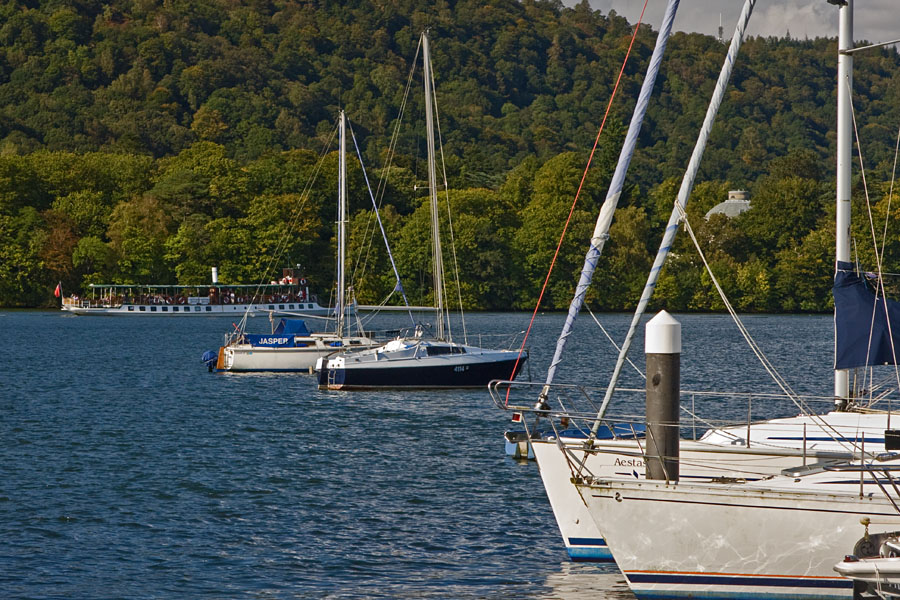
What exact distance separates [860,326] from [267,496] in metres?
13.0

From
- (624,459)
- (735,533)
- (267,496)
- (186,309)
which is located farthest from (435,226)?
(186,309)

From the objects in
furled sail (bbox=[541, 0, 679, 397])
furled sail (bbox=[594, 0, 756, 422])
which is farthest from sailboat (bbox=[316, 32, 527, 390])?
furled sail (bbox=[594, 0, 756, 422])

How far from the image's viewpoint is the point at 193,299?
480 ft

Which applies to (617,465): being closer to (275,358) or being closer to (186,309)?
(275,358)

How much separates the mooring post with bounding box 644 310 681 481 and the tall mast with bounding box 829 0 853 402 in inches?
336

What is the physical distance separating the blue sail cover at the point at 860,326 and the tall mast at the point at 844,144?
50cm

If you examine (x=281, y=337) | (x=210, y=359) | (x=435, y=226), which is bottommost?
(x=210, y=359)

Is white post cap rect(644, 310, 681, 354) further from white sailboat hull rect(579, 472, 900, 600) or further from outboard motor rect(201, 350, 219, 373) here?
outboard motor rect(201, 350, 219, 373)

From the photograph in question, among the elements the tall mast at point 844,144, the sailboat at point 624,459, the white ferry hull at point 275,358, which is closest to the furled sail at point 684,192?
the sailboat at point 624,459

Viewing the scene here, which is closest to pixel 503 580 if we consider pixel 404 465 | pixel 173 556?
pixel 173 556

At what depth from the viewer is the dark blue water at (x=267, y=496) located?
20.4 m

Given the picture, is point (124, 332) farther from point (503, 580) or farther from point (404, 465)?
point (503, 580)

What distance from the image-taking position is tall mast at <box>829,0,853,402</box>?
24672mm

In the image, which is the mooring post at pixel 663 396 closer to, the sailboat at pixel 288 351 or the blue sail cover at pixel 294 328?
the sailboat at pixel 288 351
